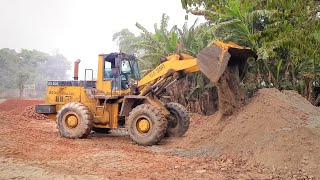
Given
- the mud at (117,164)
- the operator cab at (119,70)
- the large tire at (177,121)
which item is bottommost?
the mud at (117,164)

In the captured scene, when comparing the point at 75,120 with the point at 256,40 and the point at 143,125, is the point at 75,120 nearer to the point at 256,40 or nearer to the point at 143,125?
the point at 143,125

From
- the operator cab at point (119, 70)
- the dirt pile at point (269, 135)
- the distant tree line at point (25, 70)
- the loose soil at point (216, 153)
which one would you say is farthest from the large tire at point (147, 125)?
the distant tree line at point (25, 70)

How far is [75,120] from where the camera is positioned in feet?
31.6

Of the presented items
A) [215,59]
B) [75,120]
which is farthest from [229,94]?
[75,120]

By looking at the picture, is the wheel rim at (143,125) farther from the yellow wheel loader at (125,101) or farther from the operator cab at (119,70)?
the operator cab at (119,70)

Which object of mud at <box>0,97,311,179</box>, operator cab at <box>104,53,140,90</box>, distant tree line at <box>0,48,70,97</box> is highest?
distant tree line at <box>0,48,70,97</box>

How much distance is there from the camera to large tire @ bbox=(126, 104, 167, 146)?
27.3 feet

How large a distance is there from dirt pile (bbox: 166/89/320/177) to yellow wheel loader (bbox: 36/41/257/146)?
49.2 inches

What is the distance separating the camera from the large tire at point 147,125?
27.3 ft

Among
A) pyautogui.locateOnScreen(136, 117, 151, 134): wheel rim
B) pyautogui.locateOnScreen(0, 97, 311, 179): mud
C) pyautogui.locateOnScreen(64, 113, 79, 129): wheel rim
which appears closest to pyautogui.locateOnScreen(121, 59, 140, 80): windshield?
pyautogui.locateOnScreen(136, 117, 151, 134): wheel rim

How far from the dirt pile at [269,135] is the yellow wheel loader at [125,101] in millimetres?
1249

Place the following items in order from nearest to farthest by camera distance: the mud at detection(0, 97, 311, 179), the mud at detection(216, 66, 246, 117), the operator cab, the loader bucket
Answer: the mud at detection(0, 97, 311, 179) < the loader bucket < the mud at detection(216, 66, 246, 117) < the operator cab

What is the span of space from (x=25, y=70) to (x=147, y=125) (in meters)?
40.3

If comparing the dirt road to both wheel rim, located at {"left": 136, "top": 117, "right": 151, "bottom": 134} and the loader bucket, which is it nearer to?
wheel rim, located at {"left": 136, "top": 117, "right": 151, "bottom": 134}
